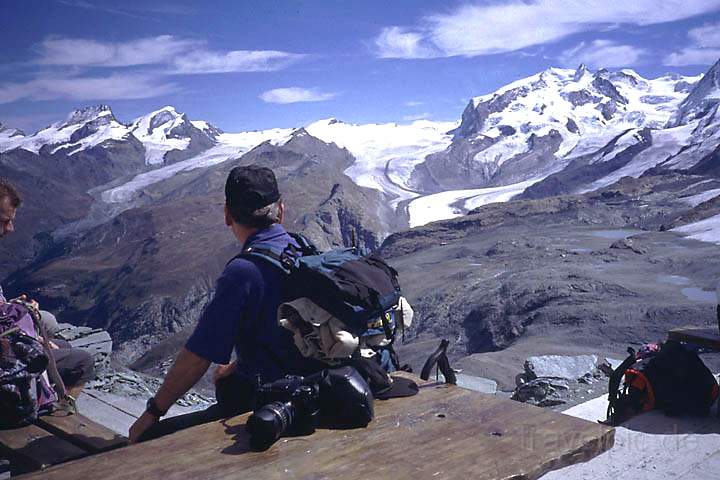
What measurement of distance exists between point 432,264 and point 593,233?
10.3 meters

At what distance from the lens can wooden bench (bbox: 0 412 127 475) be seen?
2.97m

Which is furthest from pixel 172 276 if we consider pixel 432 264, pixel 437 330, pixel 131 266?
pixel 437 330

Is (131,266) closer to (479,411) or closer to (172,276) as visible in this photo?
(172,276)

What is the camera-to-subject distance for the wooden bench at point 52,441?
9.74ft

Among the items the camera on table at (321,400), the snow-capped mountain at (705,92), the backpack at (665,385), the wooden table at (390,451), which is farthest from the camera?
the snow-capped mountain at (705,92)

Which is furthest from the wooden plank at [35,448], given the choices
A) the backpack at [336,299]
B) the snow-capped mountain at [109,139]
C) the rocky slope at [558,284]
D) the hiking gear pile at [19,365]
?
the snow-capped mountain at [109,139]

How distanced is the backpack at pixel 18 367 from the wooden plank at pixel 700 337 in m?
3.42

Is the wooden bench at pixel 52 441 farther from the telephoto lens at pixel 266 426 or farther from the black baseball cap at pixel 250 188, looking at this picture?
the black baseball cap at pixel 250 188

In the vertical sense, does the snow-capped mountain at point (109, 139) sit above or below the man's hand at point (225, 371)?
above

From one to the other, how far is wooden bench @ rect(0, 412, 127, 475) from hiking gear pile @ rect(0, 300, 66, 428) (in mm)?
91

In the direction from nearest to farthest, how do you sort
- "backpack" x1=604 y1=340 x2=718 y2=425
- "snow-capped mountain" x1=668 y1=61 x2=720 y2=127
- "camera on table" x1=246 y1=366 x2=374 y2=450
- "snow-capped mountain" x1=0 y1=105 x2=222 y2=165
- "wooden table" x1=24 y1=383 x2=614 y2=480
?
"wooden table" x1=24 y1=383 x2=614 y2=480, "camera on table" x1=246 y1=366 x2=374 y2=450, "backpack" x1=604 y1=340 x2=718 y2=425, "snow-capped mountain" x1=668 y1=61 x2=720 y2=127, "snow-capped mountain" x1=0 y1=105 x2=222 y2=165

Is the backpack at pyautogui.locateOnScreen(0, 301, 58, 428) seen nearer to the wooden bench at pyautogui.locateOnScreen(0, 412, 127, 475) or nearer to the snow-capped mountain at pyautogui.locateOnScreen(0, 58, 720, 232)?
the wooden bench at pyautogui.locateOnScreen(0, 412, 127, 475)

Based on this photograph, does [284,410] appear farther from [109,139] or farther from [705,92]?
[705,92]

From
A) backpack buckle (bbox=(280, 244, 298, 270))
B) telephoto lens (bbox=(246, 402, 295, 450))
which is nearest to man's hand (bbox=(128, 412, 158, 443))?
telephoto lens (bbox=(246, 402, 295, 450))
